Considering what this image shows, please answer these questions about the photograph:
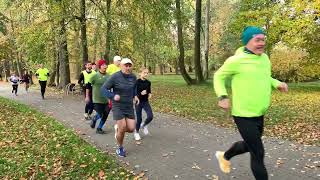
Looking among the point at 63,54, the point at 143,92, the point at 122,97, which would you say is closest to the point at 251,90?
the point at 122,97

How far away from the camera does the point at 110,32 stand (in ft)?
79.7

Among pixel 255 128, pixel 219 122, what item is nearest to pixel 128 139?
pixel 219 122

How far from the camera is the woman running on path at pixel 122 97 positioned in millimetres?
9086

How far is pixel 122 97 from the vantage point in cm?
917

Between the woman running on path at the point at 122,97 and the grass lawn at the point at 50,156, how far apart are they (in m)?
0.63

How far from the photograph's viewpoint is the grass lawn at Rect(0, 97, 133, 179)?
8.27 m

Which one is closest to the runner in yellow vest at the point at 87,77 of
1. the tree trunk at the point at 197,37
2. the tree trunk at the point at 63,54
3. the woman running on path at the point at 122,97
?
the woman running on path at the point at 122,97

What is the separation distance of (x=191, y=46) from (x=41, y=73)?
124ft

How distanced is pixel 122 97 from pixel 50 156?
2.15 m

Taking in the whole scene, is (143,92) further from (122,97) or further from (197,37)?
(197,37)

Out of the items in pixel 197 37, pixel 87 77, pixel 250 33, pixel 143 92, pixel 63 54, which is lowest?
pixel 143 92

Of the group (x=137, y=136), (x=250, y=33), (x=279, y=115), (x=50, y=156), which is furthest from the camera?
(x=279, y=115)

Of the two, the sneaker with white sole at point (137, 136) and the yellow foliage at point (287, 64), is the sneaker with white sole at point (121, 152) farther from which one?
the yellow foliage at point (287, 64)

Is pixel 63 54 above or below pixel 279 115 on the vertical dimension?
above
